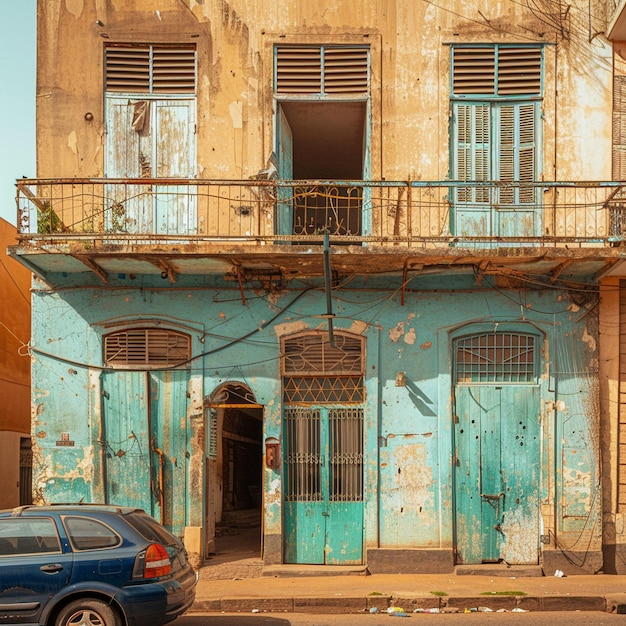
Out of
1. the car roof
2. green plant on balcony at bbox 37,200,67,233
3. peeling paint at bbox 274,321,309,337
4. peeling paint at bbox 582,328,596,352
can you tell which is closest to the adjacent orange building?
green plant on balcony at bbox 37,200,67,233

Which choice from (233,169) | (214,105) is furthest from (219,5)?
(233,169)

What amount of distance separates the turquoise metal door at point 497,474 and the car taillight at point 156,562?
5272 mm

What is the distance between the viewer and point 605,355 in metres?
12.2

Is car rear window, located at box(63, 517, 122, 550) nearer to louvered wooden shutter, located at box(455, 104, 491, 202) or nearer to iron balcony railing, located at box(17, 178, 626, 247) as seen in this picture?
iron balcony railing, located at box(17, 178, 626, 247)

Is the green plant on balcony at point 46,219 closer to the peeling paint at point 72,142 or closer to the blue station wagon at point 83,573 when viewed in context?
the peeling paint at point 72,142

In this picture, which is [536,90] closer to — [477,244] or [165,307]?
[477,244]

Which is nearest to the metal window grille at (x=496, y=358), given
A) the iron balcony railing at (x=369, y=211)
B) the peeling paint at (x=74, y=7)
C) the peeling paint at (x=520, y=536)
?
the iron balcony railing at (x=369, y=211)

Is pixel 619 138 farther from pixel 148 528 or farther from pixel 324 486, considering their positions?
pixel 148 528

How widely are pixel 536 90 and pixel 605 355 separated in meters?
4.02

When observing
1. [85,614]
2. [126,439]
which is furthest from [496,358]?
[85,614]

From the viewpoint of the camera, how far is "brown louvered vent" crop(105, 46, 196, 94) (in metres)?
12.6

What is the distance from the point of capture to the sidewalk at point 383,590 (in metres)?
10.3

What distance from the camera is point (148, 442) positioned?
39.8ft

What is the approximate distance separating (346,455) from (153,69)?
6375 mm
